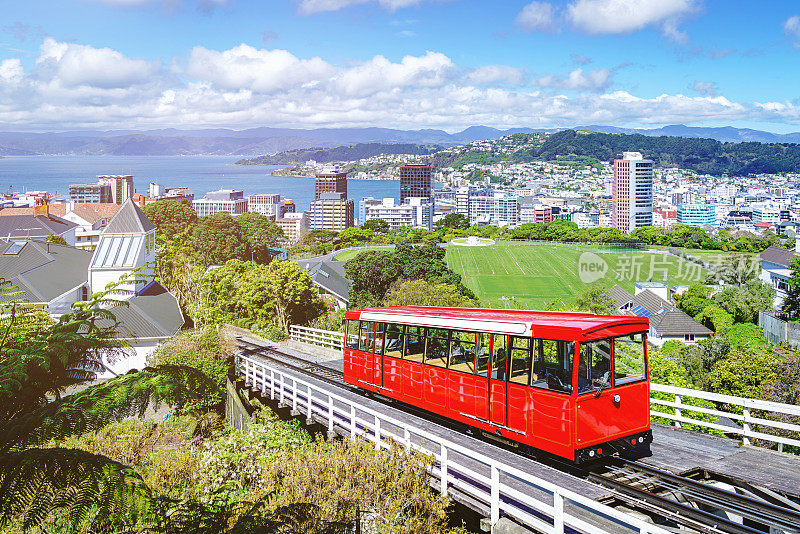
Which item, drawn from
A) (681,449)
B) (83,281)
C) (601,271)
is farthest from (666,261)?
(681,449)

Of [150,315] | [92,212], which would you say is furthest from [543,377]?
[92,212]

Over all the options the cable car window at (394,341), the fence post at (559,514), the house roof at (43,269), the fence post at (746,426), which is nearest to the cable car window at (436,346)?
the cable car window at (394,341)

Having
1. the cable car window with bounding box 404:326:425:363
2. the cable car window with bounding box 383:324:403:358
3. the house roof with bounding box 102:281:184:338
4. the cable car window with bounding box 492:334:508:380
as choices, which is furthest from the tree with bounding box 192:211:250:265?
the cable car window with bounding box 492:334:508:380

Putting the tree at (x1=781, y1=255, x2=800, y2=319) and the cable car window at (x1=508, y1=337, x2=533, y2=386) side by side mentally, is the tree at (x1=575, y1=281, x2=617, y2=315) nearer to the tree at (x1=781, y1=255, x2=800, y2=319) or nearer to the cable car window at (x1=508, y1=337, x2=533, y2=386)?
the tree at (x1=781, y1=255, x2=800, y2=319)

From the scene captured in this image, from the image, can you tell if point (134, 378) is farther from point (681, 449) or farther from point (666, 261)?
point (666, 261)

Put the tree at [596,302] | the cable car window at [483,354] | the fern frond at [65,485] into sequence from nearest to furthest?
the fern frond at [65,485], the cable car window at [483,354], the tree at [596,302]

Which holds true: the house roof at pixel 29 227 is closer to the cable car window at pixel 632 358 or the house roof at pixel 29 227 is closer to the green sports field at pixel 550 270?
the green sports field at pixel 550 270

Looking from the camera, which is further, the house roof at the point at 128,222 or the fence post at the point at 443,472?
the house roof at the point at 128,222
